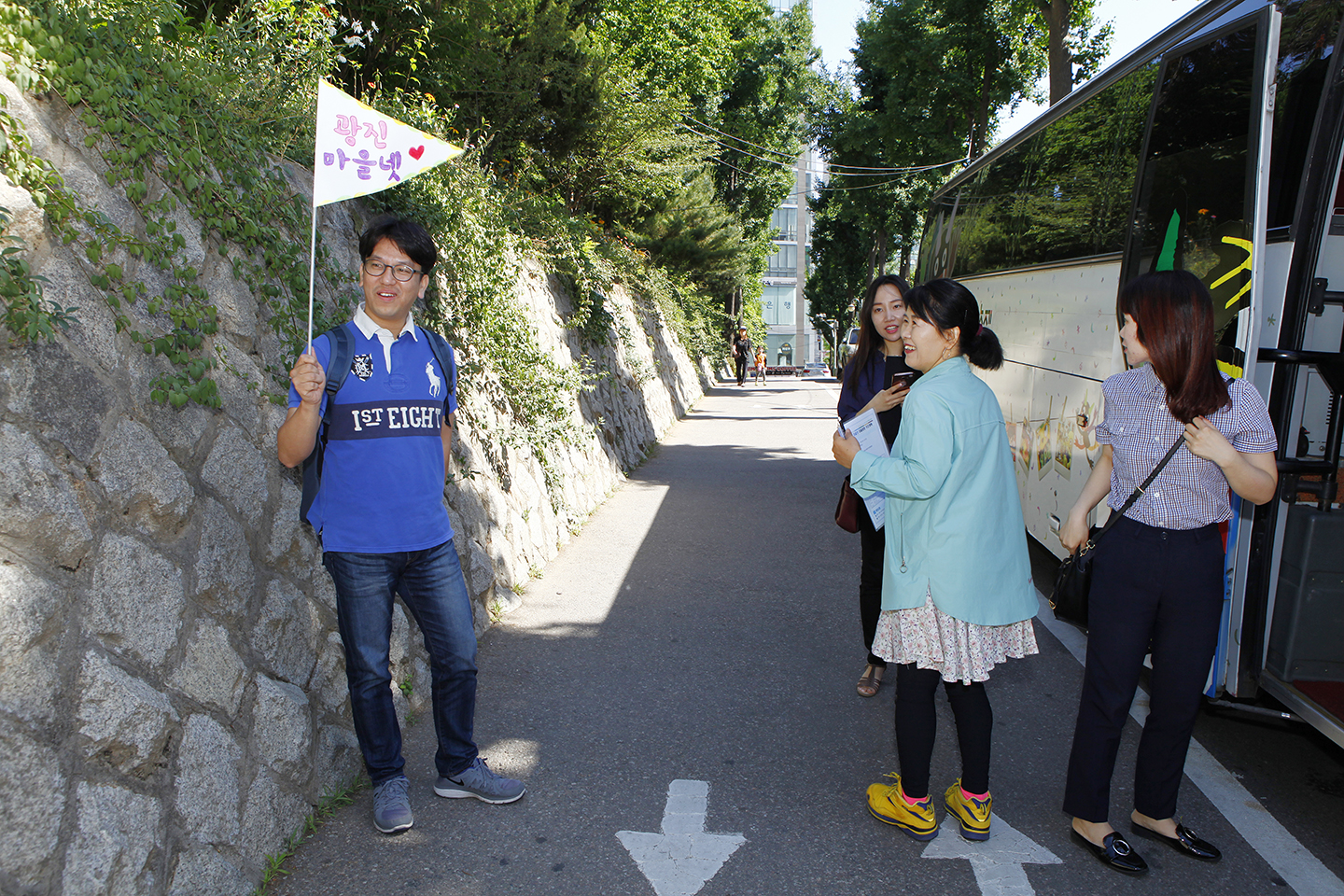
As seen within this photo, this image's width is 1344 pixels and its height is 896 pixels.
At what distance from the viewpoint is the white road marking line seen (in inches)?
123

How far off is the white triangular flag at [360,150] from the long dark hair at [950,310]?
5.48ft

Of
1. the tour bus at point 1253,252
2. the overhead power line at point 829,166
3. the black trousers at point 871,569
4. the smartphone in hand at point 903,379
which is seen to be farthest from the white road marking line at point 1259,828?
the overhead power line at point 829,166

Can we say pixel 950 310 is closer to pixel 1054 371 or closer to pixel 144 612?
pixel 144 612

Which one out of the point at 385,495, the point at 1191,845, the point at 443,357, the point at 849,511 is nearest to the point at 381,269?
the point at 443,357

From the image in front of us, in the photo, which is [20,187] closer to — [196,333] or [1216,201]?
[196,333]

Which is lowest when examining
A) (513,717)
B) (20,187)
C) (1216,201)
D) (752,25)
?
(513,717)

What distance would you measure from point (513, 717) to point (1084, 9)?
62.9ft

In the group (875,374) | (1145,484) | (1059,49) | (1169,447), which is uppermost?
(1059,49)

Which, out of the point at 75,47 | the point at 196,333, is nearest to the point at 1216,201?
the point at 196,333

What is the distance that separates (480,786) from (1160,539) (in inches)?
101

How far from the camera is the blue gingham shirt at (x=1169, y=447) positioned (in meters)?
3.01

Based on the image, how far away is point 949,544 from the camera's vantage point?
3.16 m

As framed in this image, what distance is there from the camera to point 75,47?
3.12 m

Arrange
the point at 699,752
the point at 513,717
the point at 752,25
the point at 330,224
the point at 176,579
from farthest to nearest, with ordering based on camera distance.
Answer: the point at 752,25 < the point at 330,224 < the point at 513,717 < the point at 699,752 < the point at 176,579
